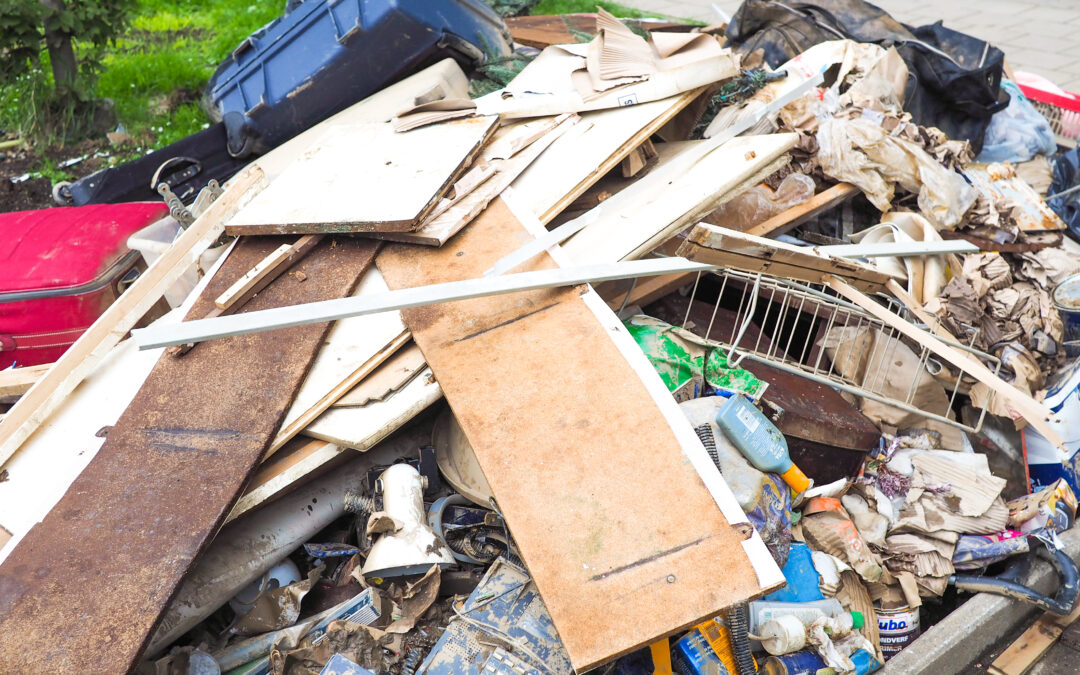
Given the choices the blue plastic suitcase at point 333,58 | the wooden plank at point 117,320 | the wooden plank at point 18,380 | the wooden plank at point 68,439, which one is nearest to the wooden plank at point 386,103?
the blue plastic suitcase at point 333,58

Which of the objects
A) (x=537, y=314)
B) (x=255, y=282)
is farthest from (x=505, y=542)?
(x=255, y=282)

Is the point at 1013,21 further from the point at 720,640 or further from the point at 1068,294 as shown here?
the point at 720,640

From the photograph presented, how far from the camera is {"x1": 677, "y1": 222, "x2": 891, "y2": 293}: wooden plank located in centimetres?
259

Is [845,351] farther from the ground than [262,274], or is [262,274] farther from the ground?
[262,274]

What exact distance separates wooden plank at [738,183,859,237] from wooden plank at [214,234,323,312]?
1742 millimetres

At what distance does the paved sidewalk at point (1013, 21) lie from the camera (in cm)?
659

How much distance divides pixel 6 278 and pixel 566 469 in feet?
8.83

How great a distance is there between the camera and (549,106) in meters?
3.65

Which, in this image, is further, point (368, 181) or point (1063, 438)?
point (368, 181)

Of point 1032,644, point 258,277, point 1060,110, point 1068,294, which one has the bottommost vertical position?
point 1032,644

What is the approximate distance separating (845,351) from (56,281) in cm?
330

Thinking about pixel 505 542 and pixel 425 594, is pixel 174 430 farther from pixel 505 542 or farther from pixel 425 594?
pixel 505 542

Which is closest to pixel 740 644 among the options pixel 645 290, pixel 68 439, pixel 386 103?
pixel 645 290

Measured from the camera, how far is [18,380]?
10.1 ft
